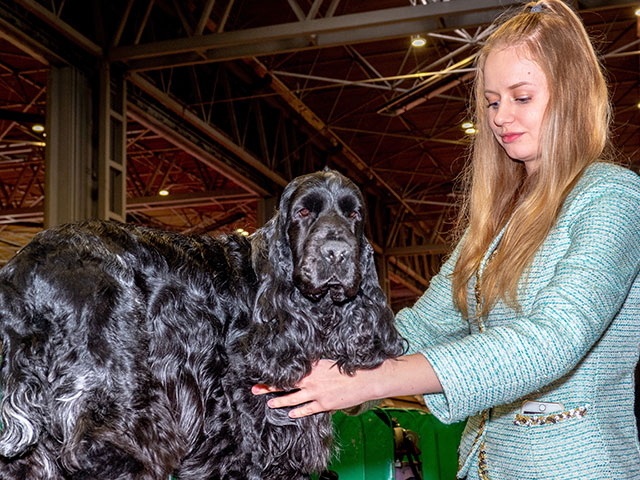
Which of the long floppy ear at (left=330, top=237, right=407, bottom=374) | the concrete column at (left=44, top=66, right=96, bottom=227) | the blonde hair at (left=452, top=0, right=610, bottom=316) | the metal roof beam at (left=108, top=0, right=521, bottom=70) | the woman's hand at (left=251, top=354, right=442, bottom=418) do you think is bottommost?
the woman's hand at (left=251, top=354, right=442, bottom=418)

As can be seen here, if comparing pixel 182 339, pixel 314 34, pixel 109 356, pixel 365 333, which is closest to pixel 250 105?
pixel 314 34

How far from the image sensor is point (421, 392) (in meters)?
1.80

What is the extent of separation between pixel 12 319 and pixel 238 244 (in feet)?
1.95

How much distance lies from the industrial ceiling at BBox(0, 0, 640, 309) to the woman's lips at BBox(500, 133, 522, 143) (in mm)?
4117

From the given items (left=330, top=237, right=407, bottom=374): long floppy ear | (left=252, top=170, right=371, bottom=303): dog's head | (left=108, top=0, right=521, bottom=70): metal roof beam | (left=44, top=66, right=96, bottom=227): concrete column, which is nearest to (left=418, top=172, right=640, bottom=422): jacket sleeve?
(left=330, top=237, right=407, bottom=374): long floppy ear

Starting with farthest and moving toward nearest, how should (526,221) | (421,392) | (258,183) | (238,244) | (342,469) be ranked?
(258,183)
(342,469)
(526,221)
(238,244)
(421,392)

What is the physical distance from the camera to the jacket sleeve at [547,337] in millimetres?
1714

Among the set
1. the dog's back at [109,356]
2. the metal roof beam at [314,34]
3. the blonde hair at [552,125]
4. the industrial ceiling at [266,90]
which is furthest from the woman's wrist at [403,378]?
the metal roof beam at [314,34]

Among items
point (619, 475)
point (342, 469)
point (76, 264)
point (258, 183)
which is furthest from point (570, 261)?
point (258, 183)

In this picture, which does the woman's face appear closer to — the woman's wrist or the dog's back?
the woman's wrist

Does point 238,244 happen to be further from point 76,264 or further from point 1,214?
point 1,214

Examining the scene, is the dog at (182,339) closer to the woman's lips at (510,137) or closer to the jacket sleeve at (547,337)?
the jacket sleeve at (547,337)

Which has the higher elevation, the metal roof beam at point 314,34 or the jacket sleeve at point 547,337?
the metal roof beam at point 314,34

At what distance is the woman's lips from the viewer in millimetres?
2290
